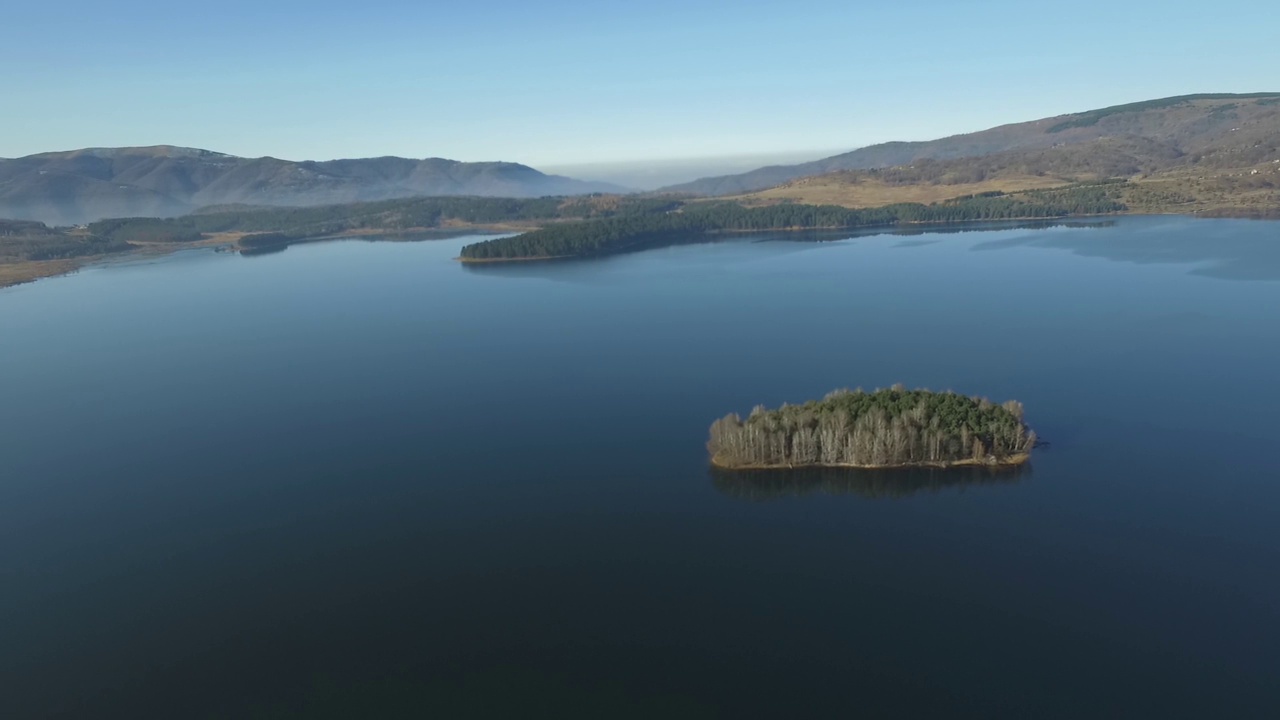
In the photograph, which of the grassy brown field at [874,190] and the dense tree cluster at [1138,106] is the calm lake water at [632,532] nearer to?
the grassy brown field at [874,190]

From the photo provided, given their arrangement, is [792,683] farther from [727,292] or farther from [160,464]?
[727,292]

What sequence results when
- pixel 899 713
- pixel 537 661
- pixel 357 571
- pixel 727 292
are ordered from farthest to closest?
pixel 727 292, pixel 357 571, pixel 537 661, pixel 899 713

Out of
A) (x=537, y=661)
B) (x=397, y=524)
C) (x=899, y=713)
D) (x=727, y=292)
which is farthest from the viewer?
(x=727, y=292)

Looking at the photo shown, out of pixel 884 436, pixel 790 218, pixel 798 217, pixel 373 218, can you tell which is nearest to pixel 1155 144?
pixel 798 217

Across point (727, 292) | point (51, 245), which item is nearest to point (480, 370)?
point (727, 292)

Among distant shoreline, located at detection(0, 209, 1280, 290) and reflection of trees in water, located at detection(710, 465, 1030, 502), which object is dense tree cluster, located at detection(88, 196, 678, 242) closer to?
distant shoreline, located at detection(0, 209, 1280, 290)

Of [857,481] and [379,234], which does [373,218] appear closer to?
[379,234]
